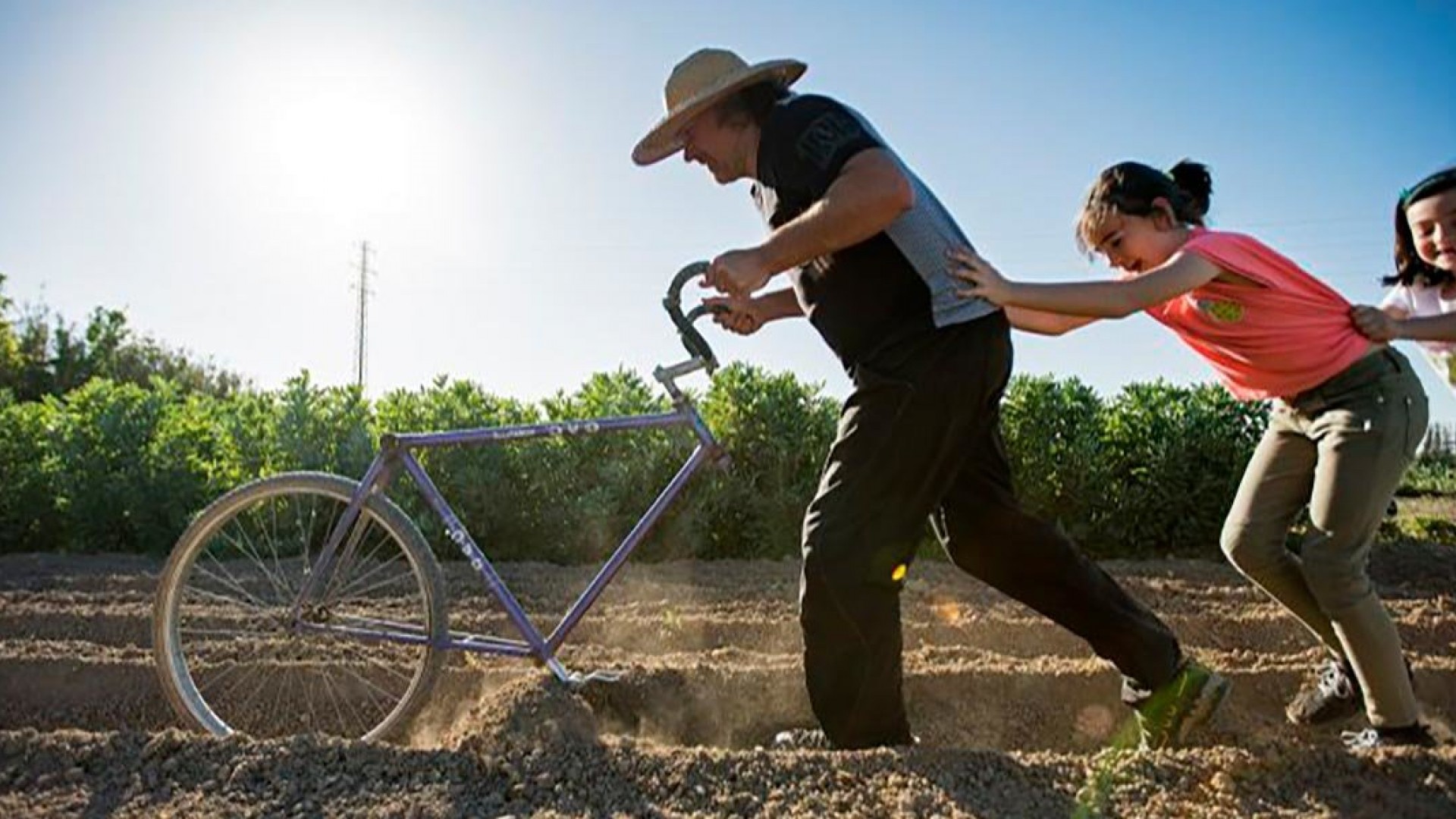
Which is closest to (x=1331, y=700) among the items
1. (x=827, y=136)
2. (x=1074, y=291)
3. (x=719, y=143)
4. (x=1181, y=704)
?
(x=1181, y=704)

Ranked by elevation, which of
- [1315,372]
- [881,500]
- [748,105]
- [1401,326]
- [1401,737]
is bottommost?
[1401,737]

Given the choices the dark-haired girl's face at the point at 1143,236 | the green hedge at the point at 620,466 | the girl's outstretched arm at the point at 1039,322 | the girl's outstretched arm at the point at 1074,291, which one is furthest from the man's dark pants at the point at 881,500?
the green hedge at the point at 620,466

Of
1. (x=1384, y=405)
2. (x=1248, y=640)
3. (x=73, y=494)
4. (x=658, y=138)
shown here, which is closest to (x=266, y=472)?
(x=73, y=494)

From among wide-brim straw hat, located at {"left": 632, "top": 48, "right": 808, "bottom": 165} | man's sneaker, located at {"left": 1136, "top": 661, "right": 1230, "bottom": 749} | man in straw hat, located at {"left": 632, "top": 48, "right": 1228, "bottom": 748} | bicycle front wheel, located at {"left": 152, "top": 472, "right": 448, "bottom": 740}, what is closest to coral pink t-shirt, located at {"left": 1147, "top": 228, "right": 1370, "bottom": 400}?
man in straw hat, located at {"left": 632, "top": 48, "right": 1228, "bottom": 748}

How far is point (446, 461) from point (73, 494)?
116 inches

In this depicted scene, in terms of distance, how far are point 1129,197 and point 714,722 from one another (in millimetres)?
2286

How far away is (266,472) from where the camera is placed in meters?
7.75

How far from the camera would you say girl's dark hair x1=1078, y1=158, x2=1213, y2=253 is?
3154mm

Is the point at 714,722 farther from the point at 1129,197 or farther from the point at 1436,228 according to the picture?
the point at 1436,228

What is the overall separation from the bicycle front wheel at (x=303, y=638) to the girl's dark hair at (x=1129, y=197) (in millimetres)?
2257

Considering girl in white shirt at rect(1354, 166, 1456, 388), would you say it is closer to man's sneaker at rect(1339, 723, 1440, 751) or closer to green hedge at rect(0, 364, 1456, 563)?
man's sneaker at rect(1339, 723, 1440, 751)

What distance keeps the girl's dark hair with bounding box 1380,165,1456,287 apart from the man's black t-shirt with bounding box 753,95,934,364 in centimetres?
171

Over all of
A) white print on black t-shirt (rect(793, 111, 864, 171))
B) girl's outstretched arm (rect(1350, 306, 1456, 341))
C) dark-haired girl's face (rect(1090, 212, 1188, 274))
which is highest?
white print on black t-shirt (rect(793, 111, 864, 171))

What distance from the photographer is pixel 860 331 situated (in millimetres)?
2799
